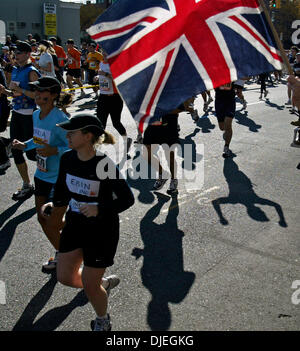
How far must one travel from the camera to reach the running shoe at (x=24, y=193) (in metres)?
7.00

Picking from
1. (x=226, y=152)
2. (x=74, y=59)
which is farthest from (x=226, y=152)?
(x=74, y=59)

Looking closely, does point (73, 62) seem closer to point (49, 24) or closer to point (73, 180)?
point (73, 180)

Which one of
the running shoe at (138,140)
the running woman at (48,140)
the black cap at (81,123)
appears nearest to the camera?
the black cap at (81,123)

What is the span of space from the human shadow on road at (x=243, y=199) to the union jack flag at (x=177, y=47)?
2.77m

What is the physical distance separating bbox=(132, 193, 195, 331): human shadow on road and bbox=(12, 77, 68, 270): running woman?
3.39 feet

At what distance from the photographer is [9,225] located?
6.06 m

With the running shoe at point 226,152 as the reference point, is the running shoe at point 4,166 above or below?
above

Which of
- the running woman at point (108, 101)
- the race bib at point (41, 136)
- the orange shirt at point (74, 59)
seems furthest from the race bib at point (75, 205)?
the orange shirt at point (74, 59)

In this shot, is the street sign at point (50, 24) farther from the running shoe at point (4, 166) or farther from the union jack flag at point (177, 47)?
the union jack flag at point (177, 47)


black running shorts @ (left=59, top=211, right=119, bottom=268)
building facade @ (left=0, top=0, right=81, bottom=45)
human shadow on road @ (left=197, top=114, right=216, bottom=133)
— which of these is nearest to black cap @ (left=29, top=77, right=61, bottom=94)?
black running shorts @ (left=59, top=211, right=119, bottom=268)

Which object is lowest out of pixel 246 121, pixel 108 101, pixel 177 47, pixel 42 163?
pixel 246 121

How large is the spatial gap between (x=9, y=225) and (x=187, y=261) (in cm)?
232

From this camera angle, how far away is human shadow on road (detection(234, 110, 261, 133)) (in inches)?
498
